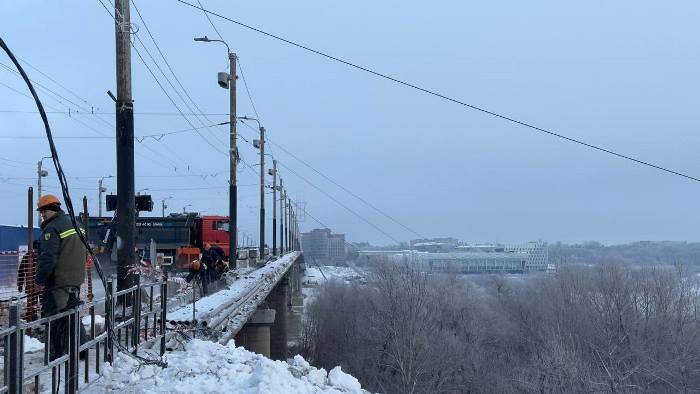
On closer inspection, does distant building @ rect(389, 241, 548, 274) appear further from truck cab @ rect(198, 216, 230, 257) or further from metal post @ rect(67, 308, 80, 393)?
Result: metal post @ rect(67, 308, 80, 393)

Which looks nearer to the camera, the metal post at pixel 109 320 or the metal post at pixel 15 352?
the metal post at pixel 15 352

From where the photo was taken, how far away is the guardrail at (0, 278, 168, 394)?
5391 mm

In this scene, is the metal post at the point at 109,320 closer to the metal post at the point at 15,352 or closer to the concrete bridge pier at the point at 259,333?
the metal post at the point at 15,352

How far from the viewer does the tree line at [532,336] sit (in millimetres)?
34188

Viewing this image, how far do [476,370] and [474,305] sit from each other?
471 inches

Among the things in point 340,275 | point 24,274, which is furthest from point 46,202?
point 340,275

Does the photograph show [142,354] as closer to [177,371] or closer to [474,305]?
[177,371]

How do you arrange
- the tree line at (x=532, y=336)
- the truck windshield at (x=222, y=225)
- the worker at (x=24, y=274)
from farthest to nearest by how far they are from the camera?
the truck windshield at (x=222, y=225) < the tree line at (x=532, y=336) < the worker at (x=24, y=274)

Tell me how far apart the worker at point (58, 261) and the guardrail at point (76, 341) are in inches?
10.7

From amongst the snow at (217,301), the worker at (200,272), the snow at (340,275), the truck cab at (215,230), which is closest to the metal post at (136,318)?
the snow at (217,301)

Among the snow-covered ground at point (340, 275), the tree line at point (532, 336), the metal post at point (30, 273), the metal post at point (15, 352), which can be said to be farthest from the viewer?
the snow-covered ground at point (340, 275)

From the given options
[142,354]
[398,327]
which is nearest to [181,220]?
[398,327]

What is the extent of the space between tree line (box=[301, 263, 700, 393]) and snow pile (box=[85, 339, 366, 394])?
951 inches

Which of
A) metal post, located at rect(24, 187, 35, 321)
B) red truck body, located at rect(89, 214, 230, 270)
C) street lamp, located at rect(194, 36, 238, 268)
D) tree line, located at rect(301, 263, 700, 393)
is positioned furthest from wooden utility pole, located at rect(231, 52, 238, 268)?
metal post, located at rect(24, 187, 35, 321)
